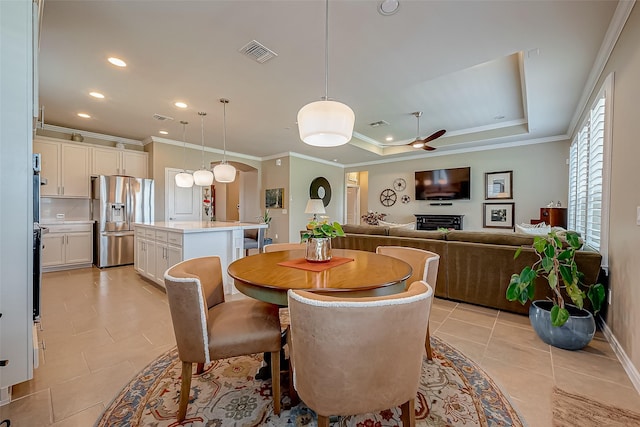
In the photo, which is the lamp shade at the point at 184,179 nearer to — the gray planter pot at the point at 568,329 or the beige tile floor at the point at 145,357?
the beige tile floor at the point at 145,357

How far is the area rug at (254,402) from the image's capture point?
56.2 inches

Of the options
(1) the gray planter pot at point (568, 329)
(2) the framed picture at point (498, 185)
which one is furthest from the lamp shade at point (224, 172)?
(2) the framed picture at point (498, 185)

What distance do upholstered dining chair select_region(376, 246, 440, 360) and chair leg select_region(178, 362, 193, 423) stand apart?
1412mm

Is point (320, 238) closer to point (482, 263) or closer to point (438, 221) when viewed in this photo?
point (482, 263)

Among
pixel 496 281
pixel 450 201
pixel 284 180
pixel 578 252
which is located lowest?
pixel 496 281

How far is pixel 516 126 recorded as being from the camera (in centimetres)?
527

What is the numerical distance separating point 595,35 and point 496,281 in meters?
2.38

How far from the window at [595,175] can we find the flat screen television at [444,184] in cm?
228

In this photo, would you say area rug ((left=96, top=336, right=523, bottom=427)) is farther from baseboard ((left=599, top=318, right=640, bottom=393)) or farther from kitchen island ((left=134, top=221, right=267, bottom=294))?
kitchen island ((left=134, top=221, right=267, bottom=294))

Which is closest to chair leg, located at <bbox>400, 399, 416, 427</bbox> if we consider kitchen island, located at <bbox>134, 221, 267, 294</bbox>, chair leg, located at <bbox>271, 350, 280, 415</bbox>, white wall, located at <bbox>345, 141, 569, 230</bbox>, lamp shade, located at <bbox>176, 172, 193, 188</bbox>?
chair leg, located at <bbox>271, 350, 280, 415</bbox>

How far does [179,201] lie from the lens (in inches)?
239

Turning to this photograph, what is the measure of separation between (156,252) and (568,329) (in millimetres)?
4564

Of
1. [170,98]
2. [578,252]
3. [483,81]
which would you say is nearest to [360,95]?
[483,81]

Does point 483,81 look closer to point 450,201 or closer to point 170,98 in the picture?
point 450,201
